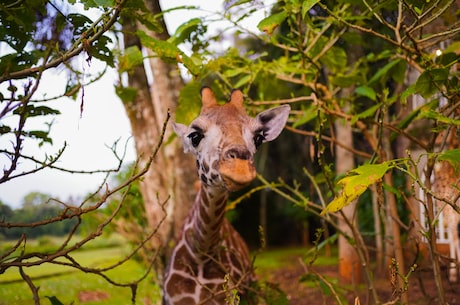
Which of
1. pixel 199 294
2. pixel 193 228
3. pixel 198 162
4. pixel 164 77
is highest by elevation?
pixel 164 77

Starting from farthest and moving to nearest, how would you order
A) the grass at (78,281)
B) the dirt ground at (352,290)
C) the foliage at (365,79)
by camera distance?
the dirt ground at (352,290) → the grass at (78,281) → the foliage at (365,79)

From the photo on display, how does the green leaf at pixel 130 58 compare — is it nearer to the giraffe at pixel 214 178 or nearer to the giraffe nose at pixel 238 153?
the giraffe at pixel 214 178

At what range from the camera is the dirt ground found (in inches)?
122

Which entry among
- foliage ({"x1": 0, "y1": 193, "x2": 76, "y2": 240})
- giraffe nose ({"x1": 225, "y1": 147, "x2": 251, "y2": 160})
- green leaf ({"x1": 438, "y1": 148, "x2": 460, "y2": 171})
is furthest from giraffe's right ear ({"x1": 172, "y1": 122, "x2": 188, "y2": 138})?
green leaf ({"x1": 438, "y1": 148, "x2": 460, "y2": 171})

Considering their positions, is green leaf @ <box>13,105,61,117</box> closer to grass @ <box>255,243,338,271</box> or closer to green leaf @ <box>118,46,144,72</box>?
green leaf @ <box>118,46,144,72</box>

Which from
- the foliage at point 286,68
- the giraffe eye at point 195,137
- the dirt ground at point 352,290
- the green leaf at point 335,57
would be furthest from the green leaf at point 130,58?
the dirt ground at point 352,290

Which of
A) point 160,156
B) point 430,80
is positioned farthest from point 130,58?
point 160,156

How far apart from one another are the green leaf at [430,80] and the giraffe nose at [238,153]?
0.79 meters

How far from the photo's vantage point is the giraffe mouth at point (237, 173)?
176 cm

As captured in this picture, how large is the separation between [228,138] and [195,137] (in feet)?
0.90

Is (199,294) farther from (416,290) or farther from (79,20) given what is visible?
(416,290)

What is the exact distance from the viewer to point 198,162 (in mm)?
2221

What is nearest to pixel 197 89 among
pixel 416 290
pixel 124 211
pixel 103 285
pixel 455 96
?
pixel 455 96

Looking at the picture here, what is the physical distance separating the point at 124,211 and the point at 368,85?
414 cm
